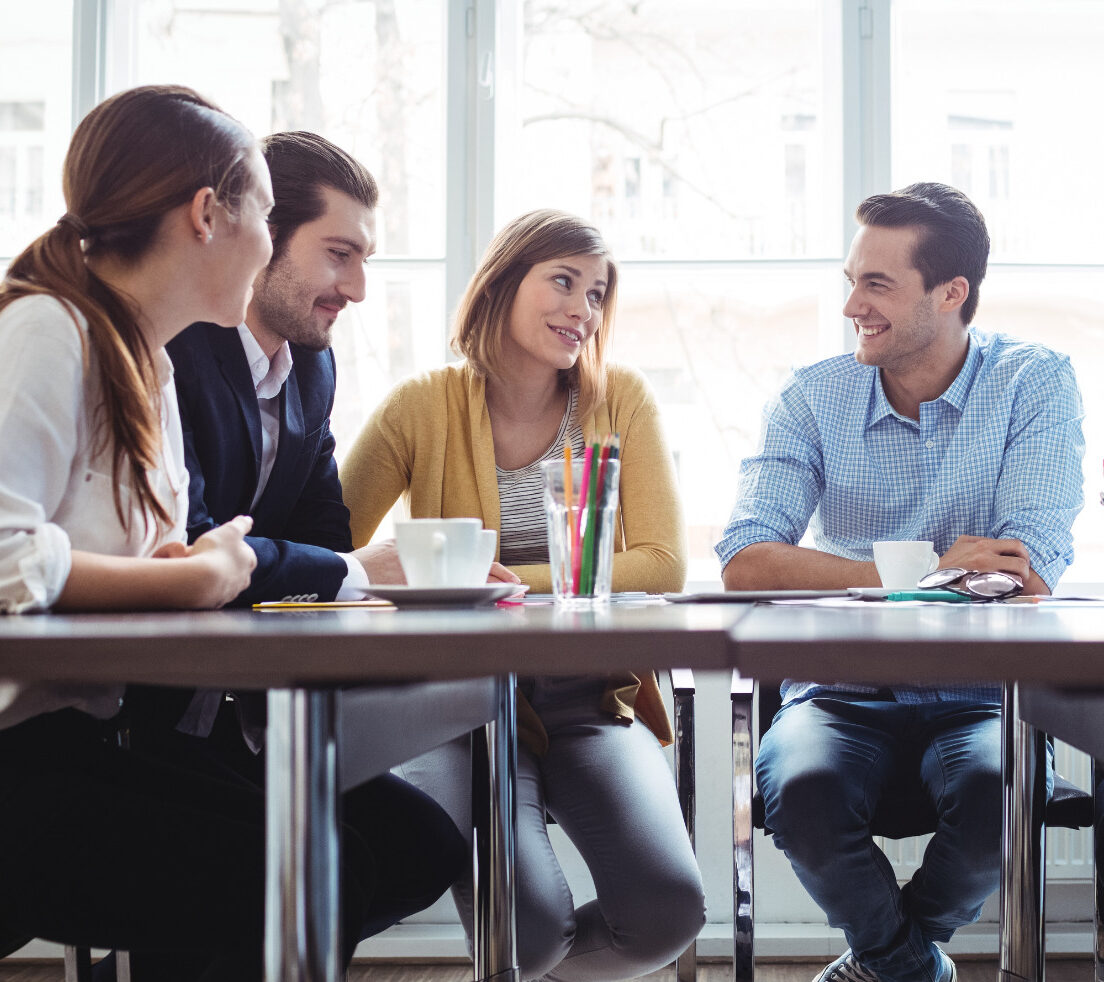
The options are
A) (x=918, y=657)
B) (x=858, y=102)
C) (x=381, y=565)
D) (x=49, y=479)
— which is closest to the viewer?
(x=918, y=657)

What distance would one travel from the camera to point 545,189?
2791 millimetres

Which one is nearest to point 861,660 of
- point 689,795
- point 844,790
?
point 844,790

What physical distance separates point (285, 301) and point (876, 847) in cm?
116

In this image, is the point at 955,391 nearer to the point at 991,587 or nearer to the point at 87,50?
the point at 991,587

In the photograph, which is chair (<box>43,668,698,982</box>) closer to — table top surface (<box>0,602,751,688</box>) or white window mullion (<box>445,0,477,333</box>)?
table top surface (<box>0,602,751,688</box>)

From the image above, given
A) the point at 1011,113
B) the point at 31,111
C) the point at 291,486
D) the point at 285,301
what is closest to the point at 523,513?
the point at 291,486

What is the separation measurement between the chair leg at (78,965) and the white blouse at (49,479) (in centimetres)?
50

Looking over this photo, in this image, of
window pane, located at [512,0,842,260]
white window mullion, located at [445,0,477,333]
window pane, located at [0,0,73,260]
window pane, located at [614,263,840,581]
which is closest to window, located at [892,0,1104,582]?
window pane, located at [512,0,842,260]

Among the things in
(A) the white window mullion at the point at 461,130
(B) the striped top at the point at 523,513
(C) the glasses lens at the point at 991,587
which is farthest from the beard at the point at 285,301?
(C) the glasses lens at the point at 991,587

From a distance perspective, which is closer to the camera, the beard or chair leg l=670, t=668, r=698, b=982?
chair leg l=670, t=668, r=698, b=982

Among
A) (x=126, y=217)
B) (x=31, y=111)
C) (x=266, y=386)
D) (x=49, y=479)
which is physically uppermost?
(x=31, y=111)

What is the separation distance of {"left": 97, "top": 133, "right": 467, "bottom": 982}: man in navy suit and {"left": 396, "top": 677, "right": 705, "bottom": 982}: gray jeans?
16 centimetres

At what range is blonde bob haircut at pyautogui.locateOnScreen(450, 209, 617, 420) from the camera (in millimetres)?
2080

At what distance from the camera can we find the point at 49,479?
1.02 metres
